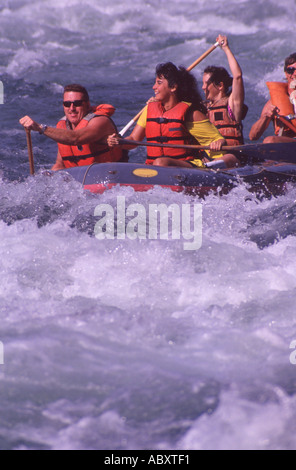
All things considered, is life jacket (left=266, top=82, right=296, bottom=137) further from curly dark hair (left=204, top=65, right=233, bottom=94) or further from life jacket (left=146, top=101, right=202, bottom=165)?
life jacket (left=146, top=101, right=202, bottom=165)

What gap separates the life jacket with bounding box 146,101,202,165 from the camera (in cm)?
462

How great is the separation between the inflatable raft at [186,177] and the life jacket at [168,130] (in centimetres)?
40

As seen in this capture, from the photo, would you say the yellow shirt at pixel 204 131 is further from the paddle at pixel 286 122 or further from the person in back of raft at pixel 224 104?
the paddle at pixel 286 122

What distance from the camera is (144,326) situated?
302 cm

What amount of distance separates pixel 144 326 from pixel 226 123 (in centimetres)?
263

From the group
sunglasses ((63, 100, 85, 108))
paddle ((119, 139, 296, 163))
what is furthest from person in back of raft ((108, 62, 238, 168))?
sunglasses ((63, 100, 85, 108))

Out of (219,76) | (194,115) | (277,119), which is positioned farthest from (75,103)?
(277,119)

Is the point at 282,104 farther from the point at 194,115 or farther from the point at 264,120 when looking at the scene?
the point at 194,115

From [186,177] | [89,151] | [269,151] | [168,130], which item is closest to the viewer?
[186,177]

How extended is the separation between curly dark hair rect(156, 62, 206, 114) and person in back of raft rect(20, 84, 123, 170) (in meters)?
0.49

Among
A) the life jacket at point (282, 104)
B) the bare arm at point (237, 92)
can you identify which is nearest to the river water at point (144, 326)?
the bare arm at point (237, 92)

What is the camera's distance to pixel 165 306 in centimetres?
317

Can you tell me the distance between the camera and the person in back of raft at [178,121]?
4566 millimetres
